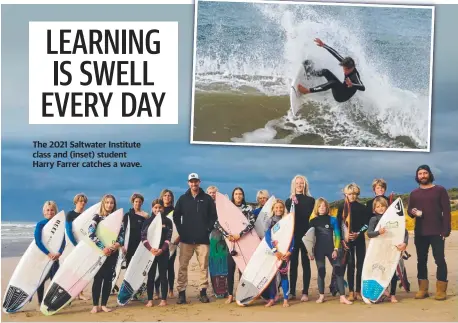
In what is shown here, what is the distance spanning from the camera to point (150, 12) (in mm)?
7441

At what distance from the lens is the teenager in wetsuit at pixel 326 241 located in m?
5.75

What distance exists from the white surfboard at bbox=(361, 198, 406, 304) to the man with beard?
0.18 m

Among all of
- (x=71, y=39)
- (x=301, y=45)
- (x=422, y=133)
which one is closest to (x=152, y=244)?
(x=71, y=39)

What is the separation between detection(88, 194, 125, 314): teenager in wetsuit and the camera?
5633 mm

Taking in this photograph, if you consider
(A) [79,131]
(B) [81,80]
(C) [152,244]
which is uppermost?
(B) [81,80]

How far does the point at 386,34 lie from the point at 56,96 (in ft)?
15.3

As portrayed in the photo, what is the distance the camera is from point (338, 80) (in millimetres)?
7793

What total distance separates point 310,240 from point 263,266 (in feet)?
1.86

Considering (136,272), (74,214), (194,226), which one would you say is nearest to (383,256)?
(194,226)

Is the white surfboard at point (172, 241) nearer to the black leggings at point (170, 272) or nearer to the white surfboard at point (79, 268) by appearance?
the black leggings at point (170, 272)

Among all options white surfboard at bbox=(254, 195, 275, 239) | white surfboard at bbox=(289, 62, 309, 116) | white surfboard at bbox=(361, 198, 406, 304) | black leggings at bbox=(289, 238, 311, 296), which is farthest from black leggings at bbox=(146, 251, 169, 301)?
white surfboard at bbox=(289, 62, 309, 116)

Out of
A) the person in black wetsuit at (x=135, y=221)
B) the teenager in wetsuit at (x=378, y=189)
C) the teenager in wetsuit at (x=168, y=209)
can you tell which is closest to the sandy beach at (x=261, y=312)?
the teenager in wetsuit at (x=168, y=209)

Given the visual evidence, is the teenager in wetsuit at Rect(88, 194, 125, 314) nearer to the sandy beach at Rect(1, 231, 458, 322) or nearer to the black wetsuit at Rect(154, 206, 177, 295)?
the sandy beach at Rect(1, 231, 458, 322)

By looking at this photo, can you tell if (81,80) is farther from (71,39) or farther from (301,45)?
(301,45)
